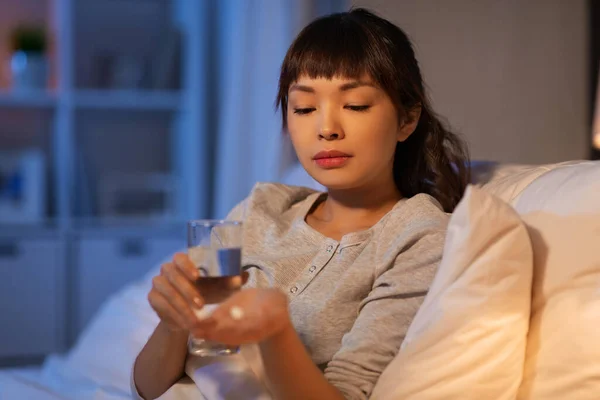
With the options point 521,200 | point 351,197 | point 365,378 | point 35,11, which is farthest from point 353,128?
point 35,11

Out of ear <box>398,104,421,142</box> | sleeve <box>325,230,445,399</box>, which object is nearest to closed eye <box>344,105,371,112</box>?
ear <box>398,104,421,142</box>

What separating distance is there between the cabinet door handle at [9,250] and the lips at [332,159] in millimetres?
2295

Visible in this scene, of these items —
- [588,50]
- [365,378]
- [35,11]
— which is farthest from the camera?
[35,11]

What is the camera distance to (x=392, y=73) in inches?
48.3

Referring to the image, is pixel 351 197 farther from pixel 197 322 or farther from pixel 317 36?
pixel 197 322

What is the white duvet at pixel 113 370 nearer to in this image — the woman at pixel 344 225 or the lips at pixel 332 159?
the woman at pixel 344 225

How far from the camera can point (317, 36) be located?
126cm

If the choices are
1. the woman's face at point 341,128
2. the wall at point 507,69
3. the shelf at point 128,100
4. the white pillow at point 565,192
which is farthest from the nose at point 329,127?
the shelf at point 128,100

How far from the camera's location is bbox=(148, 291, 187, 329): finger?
91cm

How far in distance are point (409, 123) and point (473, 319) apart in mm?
465

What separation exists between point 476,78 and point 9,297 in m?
2.01

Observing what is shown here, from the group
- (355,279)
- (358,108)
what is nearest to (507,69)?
(358,108)

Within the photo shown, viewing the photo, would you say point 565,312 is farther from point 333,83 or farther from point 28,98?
point 28,98

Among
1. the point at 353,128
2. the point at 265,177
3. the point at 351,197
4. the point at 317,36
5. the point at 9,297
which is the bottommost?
the point at 9,297
